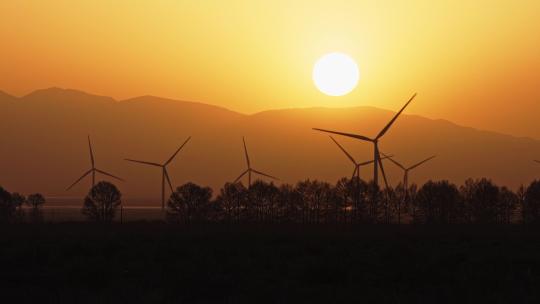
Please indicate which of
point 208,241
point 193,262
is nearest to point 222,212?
point 208,241

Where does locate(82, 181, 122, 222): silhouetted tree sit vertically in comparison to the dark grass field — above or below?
above

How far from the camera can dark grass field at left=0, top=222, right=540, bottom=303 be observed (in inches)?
953

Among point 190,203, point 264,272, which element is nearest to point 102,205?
point 190,203

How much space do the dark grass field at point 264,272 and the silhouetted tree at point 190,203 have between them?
14348 centimetres

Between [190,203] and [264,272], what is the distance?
165m

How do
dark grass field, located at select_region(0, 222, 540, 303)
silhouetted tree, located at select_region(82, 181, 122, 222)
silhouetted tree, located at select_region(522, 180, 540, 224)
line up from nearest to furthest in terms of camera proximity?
1. dark grass field, located at select_region(0, 222, 540, 303)
2. silhouetted tree, located at select_region(522, 180, 540, 224)
3. silhouetted tree, located at select_region(82, 181, 122, 222)

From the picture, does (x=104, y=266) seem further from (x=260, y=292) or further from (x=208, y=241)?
(x=208, y=241)

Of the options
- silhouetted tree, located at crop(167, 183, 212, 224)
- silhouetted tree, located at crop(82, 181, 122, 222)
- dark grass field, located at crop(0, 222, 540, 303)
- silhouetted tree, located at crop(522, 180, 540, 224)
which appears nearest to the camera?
dark grass field, located at crop(0, 222, 540, 303)

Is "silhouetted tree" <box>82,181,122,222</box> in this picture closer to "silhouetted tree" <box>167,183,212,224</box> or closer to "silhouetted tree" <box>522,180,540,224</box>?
"silhouetted tree" <box>167,183,212,224</box>

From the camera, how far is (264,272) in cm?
3095

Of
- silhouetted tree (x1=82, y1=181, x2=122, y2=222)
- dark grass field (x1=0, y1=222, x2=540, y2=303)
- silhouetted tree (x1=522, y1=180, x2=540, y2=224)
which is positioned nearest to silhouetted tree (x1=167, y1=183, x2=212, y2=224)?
silhouetted tree (x1=82, y1=181, x2=122, y2=222)

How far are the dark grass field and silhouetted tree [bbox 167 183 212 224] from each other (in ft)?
471

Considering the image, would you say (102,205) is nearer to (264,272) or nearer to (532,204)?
(532,204)

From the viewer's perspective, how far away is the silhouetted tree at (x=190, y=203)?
190750 millimetres
